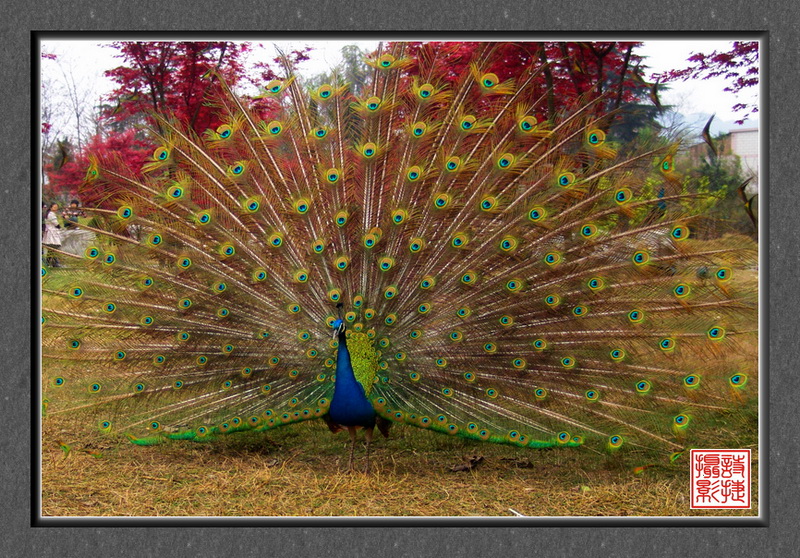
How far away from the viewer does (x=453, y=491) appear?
344cm

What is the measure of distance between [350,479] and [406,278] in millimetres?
1126

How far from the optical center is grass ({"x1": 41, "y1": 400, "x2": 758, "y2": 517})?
322cm

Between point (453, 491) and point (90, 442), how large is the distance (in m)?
2.30

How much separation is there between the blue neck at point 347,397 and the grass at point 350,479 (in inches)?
15.3

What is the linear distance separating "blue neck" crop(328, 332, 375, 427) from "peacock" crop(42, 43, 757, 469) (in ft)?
0.04

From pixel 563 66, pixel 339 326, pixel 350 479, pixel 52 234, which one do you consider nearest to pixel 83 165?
pixel 52 234

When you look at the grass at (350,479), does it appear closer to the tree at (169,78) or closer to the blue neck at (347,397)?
the blue neck at (347,397)

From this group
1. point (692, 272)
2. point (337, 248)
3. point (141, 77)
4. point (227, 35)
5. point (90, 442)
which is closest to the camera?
point (227, 35)

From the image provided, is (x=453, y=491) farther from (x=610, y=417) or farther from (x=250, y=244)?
(x=250, y=244)

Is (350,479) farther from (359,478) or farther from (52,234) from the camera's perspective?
(52,234)

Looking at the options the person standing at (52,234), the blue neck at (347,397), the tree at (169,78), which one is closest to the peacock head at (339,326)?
the blue neck at (347,397)

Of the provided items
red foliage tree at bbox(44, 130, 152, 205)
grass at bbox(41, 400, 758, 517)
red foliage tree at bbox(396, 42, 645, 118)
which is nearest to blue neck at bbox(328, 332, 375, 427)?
grass at bbox(41, 400, 758, 517)

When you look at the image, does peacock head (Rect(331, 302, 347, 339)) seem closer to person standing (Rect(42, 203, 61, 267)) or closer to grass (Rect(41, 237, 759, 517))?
grass (Rect(41, 237, 759, 517))

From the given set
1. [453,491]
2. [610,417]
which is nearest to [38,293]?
[453,491]
